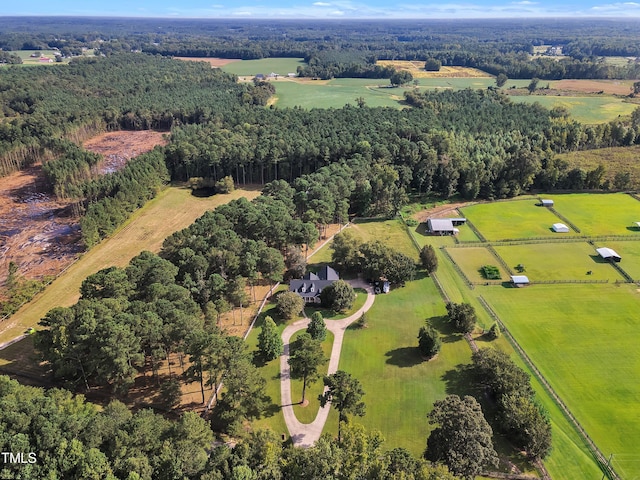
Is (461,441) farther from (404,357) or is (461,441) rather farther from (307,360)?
(404,357)

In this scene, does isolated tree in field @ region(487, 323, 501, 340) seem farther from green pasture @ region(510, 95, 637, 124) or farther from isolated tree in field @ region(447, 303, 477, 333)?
green pasture @ region(510, 95, 637, 124)

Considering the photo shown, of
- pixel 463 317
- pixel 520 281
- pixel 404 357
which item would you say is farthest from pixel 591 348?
pixel 404 357

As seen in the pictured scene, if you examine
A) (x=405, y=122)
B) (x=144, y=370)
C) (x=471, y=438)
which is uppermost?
(x=405, y=122)

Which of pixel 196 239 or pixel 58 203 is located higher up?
pixel 196 239

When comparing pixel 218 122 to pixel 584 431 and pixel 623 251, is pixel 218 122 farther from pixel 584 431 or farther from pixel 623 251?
pixel 584 431

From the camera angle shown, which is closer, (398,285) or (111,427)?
(111,427)

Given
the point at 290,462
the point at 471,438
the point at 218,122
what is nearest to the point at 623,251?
the point at 471,438
